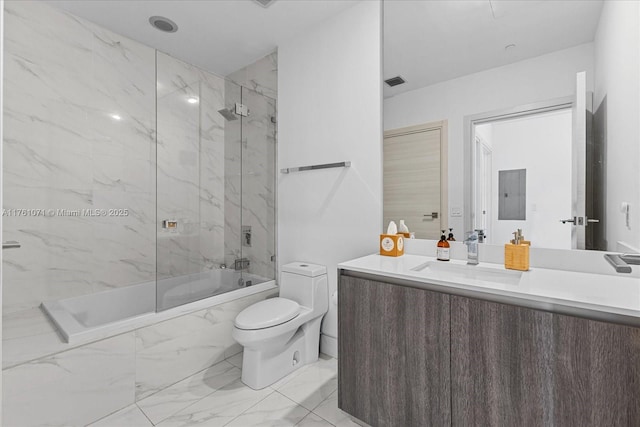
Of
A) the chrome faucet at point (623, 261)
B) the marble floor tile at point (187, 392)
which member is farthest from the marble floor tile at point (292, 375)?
the chrome faucet at point (623, 261)

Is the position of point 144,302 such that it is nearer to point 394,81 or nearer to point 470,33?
point 394,81

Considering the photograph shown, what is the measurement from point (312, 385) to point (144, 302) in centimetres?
137

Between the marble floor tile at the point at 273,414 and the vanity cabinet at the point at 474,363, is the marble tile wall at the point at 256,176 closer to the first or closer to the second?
the marble floor tile at the point at 273,414

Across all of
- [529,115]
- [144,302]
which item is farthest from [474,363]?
[144,302]

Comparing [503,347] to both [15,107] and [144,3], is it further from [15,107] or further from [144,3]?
[15,107]

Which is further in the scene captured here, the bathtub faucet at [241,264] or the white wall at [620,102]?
the bathtub faucet at [241,264]

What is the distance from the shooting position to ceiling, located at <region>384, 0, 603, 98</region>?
141 cm

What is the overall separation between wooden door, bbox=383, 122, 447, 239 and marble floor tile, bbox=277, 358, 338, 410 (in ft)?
3.41

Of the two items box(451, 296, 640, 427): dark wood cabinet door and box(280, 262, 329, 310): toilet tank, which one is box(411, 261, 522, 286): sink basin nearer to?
box(451, 296, 640, 427): dark wood cabinet door

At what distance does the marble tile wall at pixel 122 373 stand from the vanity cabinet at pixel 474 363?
0.97 metres

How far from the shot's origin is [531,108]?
4.87 feet

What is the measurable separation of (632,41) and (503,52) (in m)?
0.47

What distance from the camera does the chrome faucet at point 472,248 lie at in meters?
1.58

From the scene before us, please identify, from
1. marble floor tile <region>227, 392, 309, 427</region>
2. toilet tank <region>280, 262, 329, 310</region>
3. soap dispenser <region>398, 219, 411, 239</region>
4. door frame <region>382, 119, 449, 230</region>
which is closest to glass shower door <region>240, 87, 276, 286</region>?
toilet tank <region>280, 262, 329, 310</region>
